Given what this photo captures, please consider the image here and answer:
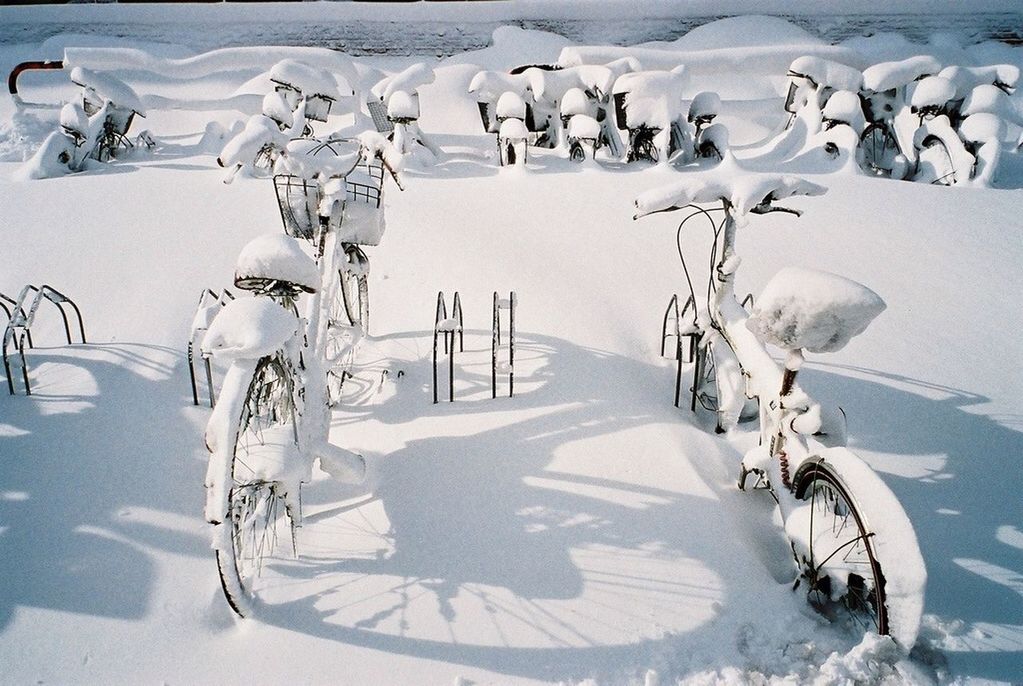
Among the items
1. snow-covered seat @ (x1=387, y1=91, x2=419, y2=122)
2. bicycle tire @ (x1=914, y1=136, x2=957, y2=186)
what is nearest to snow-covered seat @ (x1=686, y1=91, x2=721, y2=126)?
bicycle tire @ (x1=914, y1=136, x2=957, y2=186)

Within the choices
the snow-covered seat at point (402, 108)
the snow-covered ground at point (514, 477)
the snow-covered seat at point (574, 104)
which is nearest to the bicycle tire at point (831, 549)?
the snow-covered ground at point (514, 477)

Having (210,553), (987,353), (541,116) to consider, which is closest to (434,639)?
(210,553)

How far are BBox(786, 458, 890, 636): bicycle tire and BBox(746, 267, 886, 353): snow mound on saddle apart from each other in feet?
1.55

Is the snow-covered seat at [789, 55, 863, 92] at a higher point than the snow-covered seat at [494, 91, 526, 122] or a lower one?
higher

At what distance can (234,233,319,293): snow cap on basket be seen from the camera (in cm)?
262

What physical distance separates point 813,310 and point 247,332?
2027 millimetres

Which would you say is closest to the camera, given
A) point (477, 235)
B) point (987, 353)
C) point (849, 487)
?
point (849, 487)

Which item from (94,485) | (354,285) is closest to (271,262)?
(94,485)

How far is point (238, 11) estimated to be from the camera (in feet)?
48.4

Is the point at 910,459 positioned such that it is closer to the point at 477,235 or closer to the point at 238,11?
the point at 477,235

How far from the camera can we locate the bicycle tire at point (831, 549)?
7.38ft

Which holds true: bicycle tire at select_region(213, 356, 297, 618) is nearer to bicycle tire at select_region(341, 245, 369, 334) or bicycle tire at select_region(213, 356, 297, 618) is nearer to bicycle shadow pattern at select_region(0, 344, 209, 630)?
bicycle shadow pattern at select_region(0, 344, 209, 630)

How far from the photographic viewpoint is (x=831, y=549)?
232cm

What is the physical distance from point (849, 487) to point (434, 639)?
1557 millimetres
